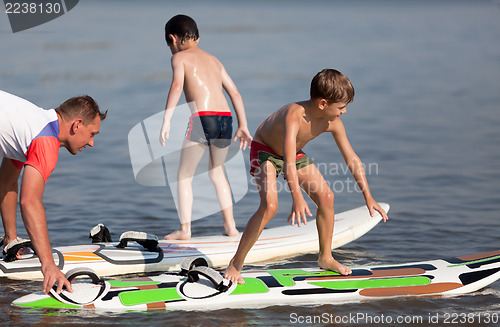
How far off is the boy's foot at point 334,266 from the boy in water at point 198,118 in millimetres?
1305

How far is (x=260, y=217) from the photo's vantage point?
208 inches

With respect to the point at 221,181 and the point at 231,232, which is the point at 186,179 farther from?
the point at 231,232

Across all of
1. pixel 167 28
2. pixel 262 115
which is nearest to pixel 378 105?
pixel 262 115

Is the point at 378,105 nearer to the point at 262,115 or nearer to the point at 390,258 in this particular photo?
the point at 262,115

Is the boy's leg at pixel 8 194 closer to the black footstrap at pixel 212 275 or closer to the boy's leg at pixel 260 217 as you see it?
the black footstrap at pixel 212 275

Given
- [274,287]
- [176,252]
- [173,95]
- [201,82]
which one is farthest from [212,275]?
[201,82]

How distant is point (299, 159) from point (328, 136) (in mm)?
6499

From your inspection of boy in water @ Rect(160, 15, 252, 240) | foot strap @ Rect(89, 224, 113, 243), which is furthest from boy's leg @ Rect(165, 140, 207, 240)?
foot strap @ Rect(89, 224, 113, 243)

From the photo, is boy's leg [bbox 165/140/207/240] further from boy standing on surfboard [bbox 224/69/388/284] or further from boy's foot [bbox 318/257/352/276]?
boy's foot [bbox 318/257/352/276]

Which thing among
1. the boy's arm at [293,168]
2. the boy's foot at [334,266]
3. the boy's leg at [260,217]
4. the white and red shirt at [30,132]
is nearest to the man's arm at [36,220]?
the white and red shirt at [30,132]

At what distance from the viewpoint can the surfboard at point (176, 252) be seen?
5.84 metres

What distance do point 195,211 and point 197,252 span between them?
1.80 meters

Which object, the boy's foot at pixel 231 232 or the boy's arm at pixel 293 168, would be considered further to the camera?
the boy's foot at pixel 231 232

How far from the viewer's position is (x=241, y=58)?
21.5 m
